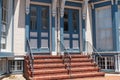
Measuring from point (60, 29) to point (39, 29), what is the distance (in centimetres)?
132

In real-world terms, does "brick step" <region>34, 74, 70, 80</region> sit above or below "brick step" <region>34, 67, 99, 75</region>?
below

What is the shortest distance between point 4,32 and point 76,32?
4892 mm

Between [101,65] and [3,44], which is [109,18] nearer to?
[101,65]

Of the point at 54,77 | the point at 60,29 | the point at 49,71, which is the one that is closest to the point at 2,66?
the point at 49,71

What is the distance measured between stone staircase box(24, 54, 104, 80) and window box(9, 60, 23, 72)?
2.31 ft

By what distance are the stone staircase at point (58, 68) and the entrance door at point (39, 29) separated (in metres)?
1.38

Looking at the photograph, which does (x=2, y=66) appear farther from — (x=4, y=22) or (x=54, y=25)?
(x=54, y=25)

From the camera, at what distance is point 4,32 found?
1159 centimetres

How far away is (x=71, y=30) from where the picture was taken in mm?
14367

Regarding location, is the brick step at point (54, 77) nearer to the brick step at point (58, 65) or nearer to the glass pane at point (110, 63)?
the brick step at point (58, 65)

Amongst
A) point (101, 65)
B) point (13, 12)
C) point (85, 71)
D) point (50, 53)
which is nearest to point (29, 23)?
point (13, 12)

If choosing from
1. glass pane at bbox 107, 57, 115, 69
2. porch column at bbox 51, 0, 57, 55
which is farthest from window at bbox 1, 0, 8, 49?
glass pane at bbox 107, 57, 115, 69

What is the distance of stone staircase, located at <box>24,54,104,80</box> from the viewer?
35.3 ft

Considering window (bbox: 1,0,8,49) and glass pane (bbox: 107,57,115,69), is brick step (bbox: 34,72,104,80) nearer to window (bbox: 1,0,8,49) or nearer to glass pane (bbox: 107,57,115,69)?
glass pane (bbox: 107,57,115,69)
